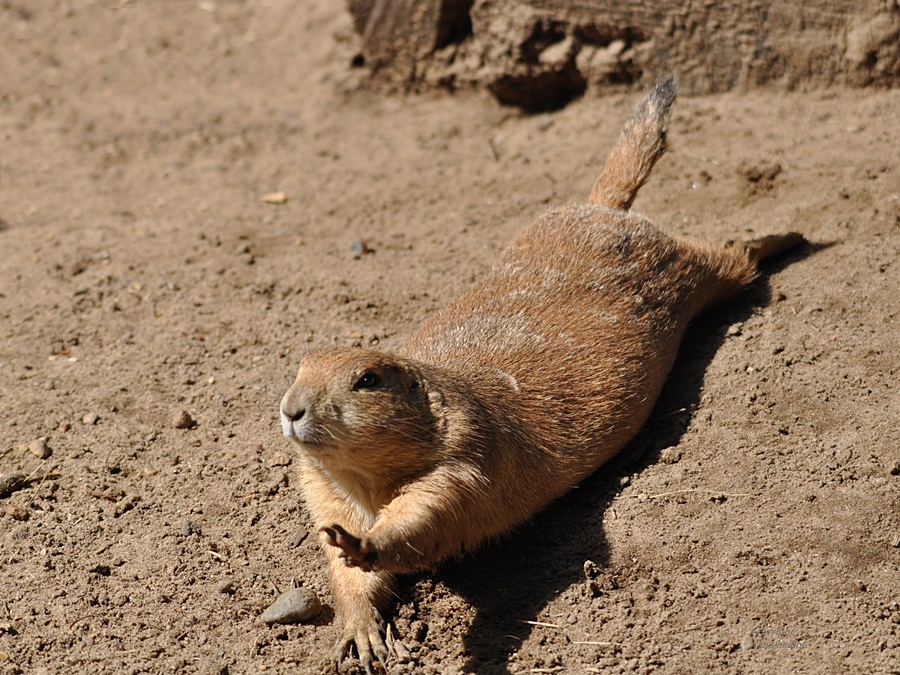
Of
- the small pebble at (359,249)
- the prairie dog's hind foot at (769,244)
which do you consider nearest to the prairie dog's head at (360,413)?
the prairie dog's hind foot at (769,244)

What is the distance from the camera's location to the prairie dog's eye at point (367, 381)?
159 inches

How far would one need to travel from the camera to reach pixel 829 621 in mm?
3873

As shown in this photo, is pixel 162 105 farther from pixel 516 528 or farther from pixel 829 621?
pixel 829 621

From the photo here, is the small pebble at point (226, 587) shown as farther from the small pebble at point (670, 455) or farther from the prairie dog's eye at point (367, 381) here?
the small pebble at point (670, 455)

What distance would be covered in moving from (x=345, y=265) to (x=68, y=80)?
4.87 metres

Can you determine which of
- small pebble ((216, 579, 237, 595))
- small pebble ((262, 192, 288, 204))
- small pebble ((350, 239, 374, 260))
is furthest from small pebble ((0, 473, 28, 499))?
small pebble ((262, 192, 288, 204))

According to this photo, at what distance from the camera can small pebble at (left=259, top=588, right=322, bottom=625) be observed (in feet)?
13.9

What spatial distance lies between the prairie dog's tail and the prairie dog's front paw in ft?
9.76

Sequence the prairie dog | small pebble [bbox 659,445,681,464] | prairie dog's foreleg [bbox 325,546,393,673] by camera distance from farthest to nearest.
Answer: small pebble [bbox 659,445,681,464] → prairie dog's foreleg [bbox 325,546,393,673] → the prairie dog

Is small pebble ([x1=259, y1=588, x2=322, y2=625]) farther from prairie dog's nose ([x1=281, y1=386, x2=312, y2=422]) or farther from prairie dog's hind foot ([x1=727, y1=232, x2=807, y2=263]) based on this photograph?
prairie dog's hind foot ([x1=727, y1=232, x2=807, y2=263])

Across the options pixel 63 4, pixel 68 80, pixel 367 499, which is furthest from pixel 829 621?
pixel 63 4

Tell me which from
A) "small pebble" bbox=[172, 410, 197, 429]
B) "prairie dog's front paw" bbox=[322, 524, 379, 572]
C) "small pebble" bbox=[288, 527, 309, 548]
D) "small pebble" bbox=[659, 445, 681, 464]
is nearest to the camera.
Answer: "prairie dog's front paw" bbox=[322, 524, 379, 572]

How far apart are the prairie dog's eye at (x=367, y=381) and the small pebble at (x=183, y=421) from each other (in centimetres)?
174

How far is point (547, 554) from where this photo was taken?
455cm
